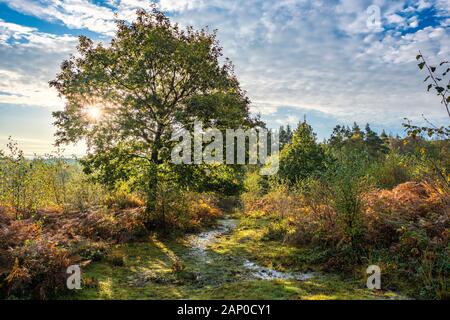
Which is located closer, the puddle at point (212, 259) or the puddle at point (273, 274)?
the puddle at point (273, 274)

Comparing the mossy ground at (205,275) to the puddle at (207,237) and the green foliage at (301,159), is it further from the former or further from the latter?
the green foliage at (301,159)

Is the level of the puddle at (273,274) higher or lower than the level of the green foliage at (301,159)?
lower

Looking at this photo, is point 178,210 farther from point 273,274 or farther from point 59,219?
point 273,274

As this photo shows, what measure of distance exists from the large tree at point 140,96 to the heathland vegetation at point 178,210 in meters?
0.06

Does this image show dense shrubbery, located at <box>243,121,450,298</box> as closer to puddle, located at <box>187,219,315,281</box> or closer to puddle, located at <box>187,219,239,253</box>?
puddle, located at <box>187,219,315,281</box>

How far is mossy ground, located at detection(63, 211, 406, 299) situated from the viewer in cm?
724

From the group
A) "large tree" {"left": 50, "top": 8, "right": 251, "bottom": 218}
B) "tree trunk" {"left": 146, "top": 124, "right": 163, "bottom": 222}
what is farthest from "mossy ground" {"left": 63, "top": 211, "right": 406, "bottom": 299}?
"large tree" {"left": 50, "top": 8, "right": 251, "bottom": 218}

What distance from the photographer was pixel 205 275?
9.27m

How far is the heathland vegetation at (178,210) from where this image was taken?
298 inches

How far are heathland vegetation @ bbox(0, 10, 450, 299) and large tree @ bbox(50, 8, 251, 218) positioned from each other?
2.5 inches

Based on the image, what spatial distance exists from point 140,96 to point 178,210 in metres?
5.75

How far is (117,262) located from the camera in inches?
400

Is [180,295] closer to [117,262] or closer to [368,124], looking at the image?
[117,262]

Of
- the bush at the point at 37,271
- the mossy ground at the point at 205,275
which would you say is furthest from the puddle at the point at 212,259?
the bush at the point at 37,271
